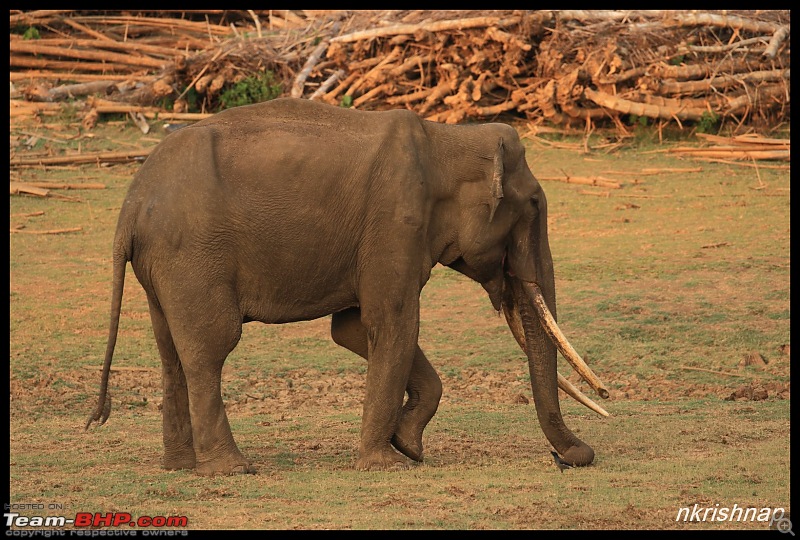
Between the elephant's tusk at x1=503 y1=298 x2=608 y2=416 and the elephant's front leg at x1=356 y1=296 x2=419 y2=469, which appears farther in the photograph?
the elephant's tusk at x1=503 y1=298 x2=608 y2=416

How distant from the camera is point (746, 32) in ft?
68.3

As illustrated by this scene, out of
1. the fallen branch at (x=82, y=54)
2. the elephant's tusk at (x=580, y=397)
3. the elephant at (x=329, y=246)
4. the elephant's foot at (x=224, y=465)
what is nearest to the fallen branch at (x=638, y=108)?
the fallen branch at (x=82, y=54)

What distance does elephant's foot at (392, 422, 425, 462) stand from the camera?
974 centimetres

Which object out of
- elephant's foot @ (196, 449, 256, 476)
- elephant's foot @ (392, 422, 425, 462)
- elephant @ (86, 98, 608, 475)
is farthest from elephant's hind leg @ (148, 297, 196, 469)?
elephant's foot @ (392, 422, 425, 462)

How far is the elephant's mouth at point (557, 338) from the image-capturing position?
961cm

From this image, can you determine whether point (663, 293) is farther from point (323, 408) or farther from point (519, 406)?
point (323, 408)

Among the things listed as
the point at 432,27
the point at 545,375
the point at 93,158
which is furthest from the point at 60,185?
the point at 545,375

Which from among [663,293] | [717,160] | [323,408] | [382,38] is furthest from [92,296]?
[717,160]

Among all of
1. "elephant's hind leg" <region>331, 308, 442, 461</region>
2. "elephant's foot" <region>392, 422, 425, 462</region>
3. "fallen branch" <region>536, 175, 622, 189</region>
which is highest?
"elephant's hind leg" <region>331, 308, 442, 461</region>

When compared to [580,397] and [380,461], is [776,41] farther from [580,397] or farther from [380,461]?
[380,461]

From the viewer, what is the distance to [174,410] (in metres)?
9.61

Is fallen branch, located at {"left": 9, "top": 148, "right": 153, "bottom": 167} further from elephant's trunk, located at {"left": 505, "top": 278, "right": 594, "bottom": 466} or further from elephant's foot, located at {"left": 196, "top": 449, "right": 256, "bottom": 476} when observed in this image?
elephant's foot, located at {"left": 196, "top": 449, "right": 256, "bottom": 476}

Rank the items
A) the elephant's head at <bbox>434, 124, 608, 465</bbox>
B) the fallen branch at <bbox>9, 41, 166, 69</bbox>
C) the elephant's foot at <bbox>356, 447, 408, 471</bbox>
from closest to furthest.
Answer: the elephant's foot at <bbox>356, 447, 408, 471</bbox>
the elephant's head at <bbox>434, 124, 608, 465</bbox>
the fallen branch at <bbox>9, 41, 166, 69</bbox>

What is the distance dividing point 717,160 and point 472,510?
12.7 meters
